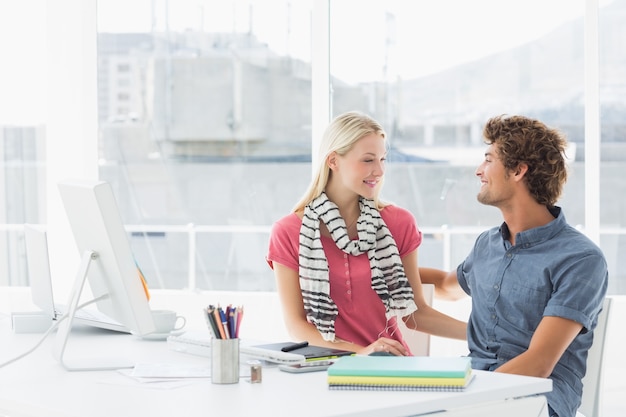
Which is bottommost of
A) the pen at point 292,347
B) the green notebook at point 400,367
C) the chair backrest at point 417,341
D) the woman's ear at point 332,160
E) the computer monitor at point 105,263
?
the chair backrest at point 417,341

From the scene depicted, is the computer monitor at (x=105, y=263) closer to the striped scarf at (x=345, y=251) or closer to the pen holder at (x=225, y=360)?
the pen holder at (x=225, y=360)

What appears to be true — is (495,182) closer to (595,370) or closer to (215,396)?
(595,370)

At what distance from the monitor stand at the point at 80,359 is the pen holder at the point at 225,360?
29cm

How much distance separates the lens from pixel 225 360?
1824mm

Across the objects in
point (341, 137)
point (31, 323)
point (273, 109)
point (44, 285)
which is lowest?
point (31, 323)

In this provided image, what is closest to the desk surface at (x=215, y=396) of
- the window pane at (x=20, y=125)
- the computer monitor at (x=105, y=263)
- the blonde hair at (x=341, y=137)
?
the computer monitor at (x=105, y=263)

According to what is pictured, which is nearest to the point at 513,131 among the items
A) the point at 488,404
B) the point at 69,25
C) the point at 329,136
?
the point at 329,136

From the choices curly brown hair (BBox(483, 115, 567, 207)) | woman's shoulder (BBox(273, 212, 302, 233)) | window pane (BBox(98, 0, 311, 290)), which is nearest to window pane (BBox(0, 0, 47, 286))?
window pane (BBox(98, 0, 311, 290))

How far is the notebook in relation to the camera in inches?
98.7

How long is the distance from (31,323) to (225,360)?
978mm

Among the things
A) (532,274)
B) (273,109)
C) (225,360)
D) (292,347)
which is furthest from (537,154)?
(273,109)

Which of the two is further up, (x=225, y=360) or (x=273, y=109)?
(x=273, y=109)

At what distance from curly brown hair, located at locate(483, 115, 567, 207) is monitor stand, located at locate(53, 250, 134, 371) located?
114 cm

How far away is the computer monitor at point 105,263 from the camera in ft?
6.26
